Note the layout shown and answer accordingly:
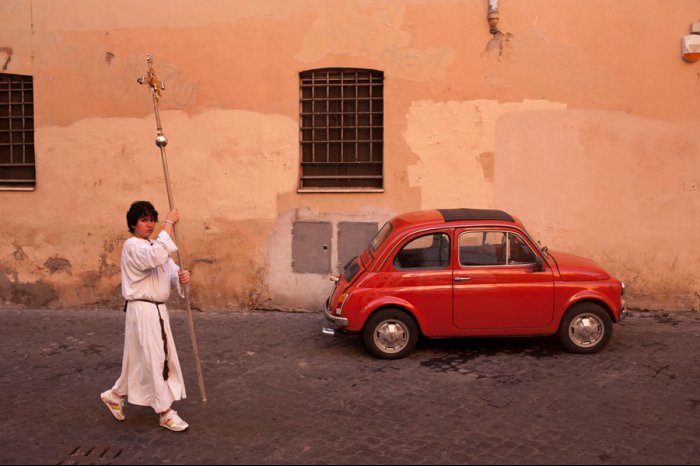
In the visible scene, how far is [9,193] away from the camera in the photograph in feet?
31.9

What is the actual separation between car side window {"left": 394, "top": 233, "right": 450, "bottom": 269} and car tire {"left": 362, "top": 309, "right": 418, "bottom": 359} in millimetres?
518

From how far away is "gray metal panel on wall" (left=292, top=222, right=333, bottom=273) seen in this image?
934 cm

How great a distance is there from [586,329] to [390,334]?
6.71 ft

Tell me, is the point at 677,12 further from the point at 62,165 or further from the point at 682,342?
the point at 62,165

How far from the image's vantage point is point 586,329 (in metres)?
7.25

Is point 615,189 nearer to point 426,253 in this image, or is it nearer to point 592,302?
point 592,302

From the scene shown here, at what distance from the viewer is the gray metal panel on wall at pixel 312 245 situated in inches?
368

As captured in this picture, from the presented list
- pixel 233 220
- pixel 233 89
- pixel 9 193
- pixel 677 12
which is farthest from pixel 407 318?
pixel 9 193

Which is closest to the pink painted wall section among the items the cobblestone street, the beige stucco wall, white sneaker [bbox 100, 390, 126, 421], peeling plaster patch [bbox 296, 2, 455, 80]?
the beige stucco wall

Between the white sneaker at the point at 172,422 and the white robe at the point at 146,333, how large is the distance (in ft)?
0.28

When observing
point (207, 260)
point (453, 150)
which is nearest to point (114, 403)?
point (207, 260)

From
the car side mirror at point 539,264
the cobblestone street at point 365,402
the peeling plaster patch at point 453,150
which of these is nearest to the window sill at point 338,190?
the peeling plaster patch at point 453,150

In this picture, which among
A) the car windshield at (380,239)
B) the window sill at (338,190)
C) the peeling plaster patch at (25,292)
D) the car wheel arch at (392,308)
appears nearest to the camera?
the car wheel arch at (392,308)

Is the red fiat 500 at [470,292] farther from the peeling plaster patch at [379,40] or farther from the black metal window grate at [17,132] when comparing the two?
the black metal window grate at [17,132]
